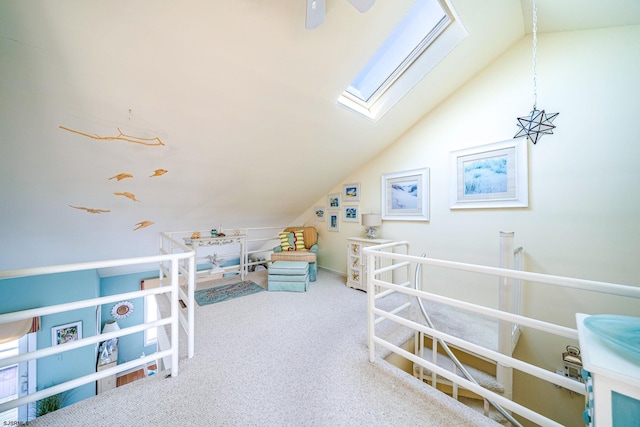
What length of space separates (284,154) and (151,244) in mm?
2578

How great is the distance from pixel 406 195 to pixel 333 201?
1430mm

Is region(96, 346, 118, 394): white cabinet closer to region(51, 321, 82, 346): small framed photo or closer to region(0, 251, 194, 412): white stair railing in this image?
region(51, 321, 82, 346): small framed photo

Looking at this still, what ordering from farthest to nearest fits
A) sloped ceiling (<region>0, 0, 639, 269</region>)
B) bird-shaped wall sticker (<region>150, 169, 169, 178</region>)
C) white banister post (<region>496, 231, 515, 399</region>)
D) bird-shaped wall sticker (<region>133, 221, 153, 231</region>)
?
1. bird-shaped wall sticker (<region>133, 221, 153, 231</region>)
2. bird-shaped wall sticker (<region>150, 169, 169, 178</region>)
3. white banister post (<region>496, 231, 515, 399</region>)
4. sloped ceiling (<region>0, 0, 639, 269</region>)

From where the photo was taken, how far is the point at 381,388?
1437mm

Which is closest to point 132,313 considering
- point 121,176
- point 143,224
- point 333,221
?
point 143,224

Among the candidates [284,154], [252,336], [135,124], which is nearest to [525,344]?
[252,336]

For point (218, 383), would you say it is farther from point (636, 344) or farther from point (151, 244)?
point (151, 244)

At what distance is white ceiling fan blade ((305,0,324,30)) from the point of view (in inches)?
48.6

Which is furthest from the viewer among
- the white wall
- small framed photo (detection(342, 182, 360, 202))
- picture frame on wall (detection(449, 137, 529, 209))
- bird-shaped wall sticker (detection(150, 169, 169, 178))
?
small framed photo (detection(342, 182, 360, 202))

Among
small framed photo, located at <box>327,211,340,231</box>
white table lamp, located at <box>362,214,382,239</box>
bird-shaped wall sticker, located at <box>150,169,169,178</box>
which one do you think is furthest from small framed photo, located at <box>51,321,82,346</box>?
white table lamp, located at <box>362,214,382,239</box>

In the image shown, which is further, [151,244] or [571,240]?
[151,244]

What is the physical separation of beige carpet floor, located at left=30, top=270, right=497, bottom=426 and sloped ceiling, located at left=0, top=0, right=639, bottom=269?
6.05 feet

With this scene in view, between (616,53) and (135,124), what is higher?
(616,53)

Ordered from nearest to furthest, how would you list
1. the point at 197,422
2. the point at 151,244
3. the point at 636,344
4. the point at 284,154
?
the point at 636,344 → the point at 197,422 → the point at 284,154 → the point at 151,244
